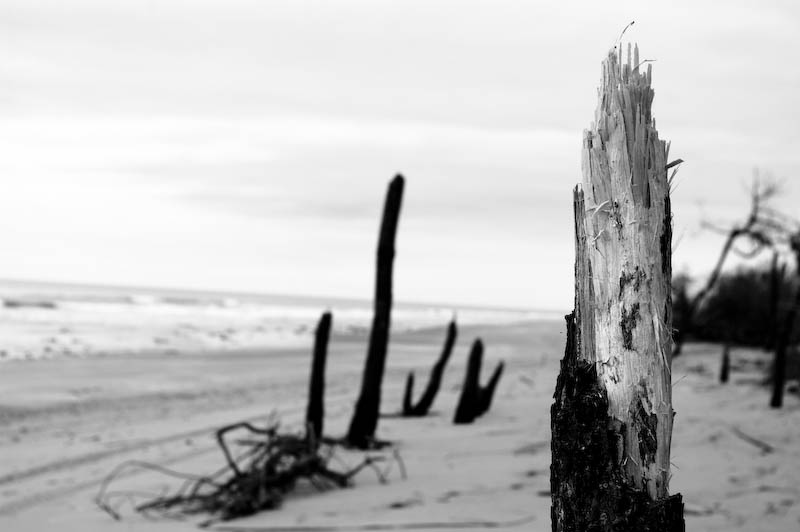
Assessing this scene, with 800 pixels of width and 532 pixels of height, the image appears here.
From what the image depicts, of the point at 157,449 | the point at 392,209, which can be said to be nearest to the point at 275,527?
the point at 392,209

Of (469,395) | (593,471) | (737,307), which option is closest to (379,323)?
(469,395)

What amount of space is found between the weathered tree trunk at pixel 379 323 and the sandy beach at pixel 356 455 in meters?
0.44

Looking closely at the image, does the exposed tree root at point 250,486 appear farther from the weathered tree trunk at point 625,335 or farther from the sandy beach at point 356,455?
the weathered tree trunk at point 625,335

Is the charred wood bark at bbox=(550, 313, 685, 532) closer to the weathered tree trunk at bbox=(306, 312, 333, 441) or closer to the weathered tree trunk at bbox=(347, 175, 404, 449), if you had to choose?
the weathered tree trunk at bbox=(347, 175, 404, 449)

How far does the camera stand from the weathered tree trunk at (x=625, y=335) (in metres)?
2.02

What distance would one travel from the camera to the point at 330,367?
18.3 meters

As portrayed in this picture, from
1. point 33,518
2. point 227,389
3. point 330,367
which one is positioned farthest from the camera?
point 330,367

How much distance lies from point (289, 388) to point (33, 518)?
27.7 ft

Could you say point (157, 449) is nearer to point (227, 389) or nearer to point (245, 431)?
point (245, 431)

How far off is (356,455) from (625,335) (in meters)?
5.90

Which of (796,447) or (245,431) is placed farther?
(245,431)

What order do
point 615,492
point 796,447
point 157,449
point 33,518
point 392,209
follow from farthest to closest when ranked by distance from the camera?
point 157,449 → point 392,209 → point 796,447 → point 33,518 → point 615,492

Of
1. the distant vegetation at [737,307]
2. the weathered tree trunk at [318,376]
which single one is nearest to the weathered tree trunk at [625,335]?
the weathered tree trunk at [318,376]

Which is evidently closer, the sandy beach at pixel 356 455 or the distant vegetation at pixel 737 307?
the sandy beach at pixel 356 455
